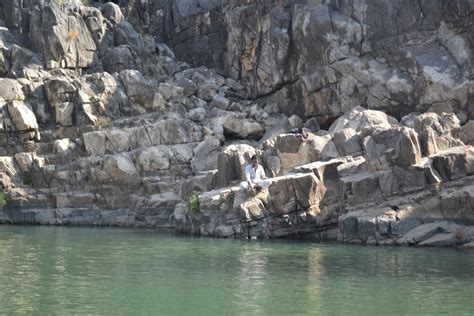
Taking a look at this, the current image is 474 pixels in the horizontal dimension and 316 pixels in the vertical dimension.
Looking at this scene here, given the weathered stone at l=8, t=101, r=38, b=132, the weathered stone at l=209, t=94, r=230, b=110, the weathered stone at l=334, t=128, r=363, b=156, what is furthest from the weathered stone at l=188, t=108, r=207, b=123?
the weathered stone at l=334, t=128, r=363, b=156

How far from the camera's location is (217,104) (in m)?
63.2

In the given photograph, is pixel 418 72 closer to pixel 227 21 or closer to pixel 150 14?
pixel 227 21

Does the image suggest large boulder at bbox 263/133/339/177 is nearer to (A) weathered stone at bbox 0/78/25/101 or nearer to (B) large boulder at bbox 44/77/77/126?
(B) large boulder at bbox 44/77/77/126

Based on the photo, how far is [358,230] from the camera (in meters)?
38.1

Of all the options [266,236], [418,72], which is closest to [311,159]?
[266,236]

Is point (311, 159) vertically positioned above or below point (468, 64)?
below

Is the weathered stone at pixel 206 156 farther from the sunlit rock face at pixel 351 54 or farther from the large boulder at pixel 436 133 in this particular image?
the large boulder at pixel 436 133

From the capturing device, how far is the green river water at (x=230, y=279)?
66.5 ft

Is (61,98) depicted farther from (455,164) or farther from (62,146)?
(455,164)

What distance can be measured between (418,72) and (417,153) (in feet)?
59.5

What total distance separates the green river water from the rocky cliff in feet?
25.1

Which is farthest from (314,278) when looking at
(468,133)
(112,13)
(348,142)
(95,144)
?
(112,13)

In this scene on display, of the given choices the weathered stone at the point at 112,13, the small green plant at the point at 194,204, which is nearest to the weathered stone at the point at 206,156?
the small green plant at the point at 194,204

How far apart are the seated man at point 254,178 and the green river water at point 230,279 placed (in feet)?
12.8
